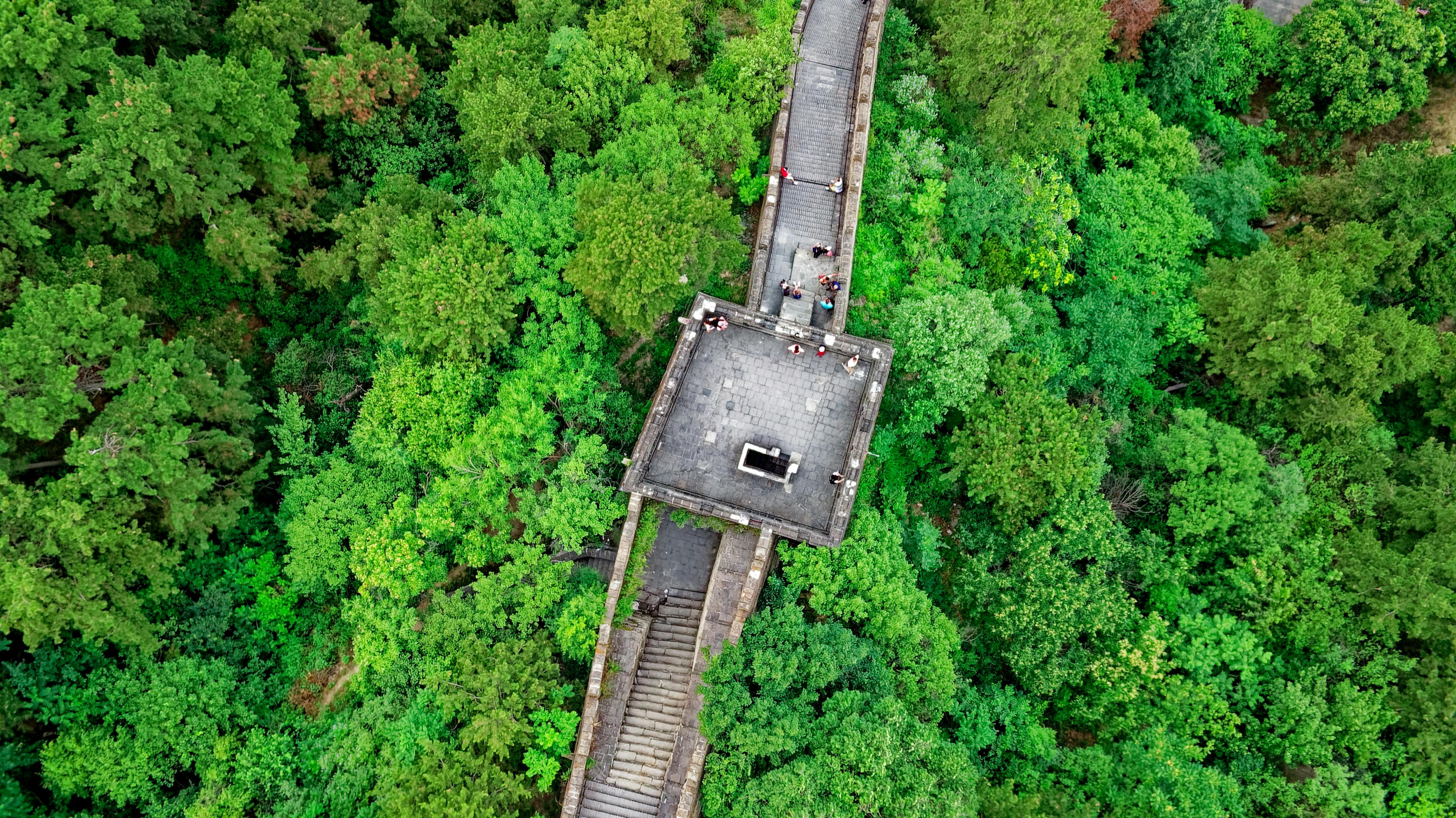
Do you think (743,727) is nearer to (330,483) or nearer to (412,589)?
(412,589)

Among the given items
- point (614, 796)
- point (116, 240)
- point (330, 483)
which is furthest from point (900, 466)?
point (116, 240)

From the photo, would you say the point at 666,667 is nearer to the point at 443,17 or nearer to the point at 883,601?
the point at 883,601

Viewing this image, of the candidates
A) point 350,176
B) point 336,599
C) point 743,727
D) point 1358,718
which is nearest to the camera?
point 743,727

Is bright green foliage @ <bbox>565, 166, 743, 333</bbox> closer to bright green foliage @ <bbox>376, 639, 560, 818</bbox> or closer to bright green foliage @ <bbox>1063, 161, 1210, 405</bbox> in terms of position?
bright green foliage @ <bbox>376, 639, 560, 818</bbox>

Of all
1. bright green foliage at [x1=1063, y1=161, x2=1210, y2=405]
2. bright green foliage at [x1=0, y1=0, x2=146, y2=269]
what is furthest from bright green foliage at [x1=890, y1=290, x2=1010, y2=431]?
bright green foliage at [x1=0, y1=0, x2=146, y2=269]

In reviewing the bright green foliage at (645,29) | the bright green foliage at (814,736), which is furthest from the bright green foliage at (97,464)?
the bright green foliage at (645,29)

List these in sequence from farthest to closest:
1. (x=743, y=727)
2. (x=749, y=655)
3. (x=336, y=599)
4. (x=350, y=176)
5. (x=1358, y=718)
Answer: (x=350, y=176), (x=336, y=599), (x=1358, y=718), (x=749, y=655), (x=743, y=727)

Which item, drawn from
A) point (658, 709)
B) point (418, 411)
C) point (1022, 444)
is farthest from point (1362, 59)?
point (418, 411)
